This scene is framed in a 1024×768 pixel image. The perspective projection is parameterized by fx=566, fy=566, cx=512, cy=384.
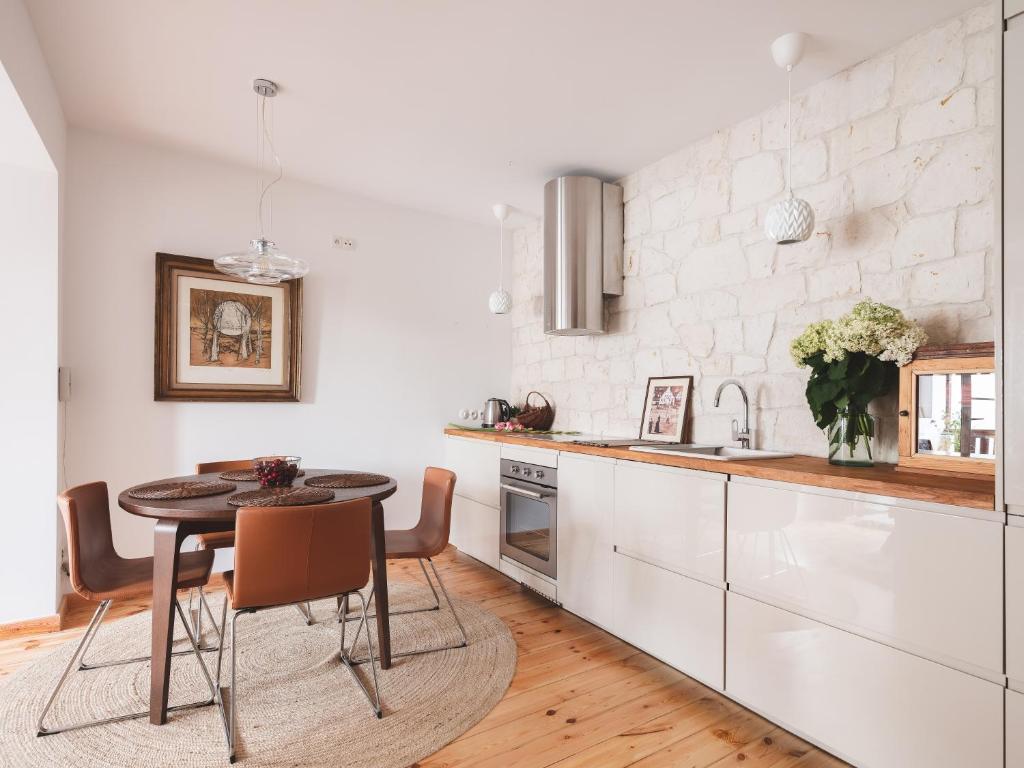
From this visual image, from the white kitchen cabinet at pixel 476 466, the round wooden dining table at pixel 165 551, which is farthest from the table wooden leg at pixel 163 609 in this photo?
the white kitchen cabinet at pixel 476 466

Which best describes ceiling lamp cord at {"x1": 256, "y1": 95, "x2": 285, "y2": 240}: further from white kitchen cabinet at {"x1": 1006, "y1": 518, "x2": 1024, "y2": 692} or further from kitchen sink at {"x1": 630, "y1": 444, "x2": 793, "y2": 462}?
white kitchen cabinet at {"x1": 1006, "y1": 518, "x2": 1024, "y2": 692}

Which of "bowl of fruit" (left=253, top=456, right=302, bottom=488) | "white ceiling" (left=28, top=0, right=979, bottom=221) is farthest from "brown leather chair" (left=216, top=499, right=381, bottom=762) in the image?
"white ceiling" (left=28, top=0, right=979, bottom=221)

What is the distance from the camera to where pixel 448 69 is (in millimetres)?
2451

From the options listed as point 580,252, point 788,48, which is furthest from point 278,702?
point 788,48

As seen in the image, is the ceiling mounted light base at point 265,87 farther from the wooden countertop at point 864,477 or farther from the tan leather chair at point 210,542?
the wooden countertop at point 864,477

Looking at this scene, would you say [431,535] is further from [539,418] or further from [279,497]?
[539,418]

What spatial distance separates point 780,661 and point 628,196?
269 centimetres

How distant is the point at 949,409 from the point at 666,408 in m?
1.43

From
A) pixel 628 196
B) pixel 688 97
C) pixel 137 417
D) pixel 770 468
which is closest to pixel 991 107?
pixel 688 97

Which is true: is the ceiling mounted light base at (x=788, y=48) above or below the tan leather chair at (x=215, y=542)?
above

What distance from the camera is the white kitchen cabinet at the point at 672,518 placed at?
2.17 m

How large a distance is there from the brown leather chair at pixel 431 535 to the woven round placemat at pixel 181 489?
0.73 m

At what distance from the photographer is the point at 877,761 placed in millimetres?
1672

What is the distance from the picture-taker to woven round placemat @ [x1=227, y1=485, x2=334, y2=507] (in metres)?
2.03
